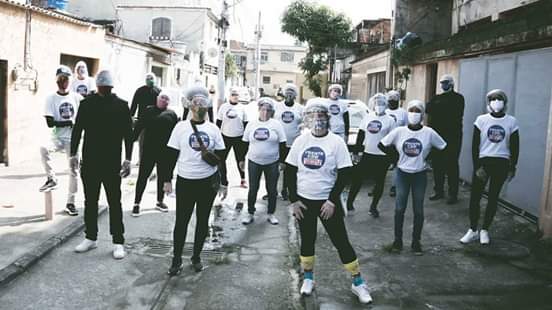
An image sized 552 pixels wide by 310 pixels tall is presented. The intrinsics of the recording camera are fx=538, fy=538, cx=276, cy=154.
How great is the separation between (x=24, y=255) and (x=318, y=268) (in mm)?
3268

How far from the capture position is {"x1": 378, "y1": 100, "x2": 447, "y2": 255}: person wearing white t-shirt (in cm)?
656

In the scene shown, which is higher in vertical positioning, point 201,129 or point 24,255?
point 201,129

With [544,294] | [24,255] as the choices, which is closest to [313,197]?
[544,294]

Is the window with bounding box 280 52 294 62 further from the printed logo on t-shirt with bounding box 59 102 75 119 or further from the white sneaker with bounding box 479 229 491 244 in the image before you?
the white sneaker with bounding box 479 229 491 244

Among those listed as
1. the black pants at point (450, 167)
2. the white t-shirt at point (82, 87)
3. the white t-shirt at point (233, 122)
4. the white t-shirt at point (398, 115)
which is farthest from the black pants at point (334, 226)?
the white t-shirt at point (82, 87)

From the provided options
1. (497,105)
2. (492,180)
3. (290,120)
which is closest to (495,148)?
(492,180)

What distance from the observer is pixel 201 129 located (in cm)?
575

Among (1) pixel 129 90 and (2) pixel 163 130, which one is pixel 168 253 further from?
(1) pixel 129 90

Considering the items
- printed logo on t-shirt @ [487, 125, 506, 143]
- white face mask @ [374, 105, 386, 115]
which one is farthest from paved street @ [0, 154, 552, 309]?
white face mask @ [374, 105, 386, 115]

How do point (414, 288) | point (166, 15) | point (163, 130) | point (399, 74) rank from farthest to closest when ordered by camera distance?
1. point (166, 15)
2. point (399, 74)
3. point (163, 130)
4. point (414, 288)

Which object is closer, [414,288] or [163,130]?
[414,288]

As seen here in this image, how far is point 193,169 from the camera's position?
224 inches

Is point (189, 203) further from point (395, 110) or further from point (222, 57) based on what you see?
point (222, 57)

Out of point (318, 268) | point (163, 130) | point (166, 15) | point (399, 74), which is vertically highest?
point (166, 15)
